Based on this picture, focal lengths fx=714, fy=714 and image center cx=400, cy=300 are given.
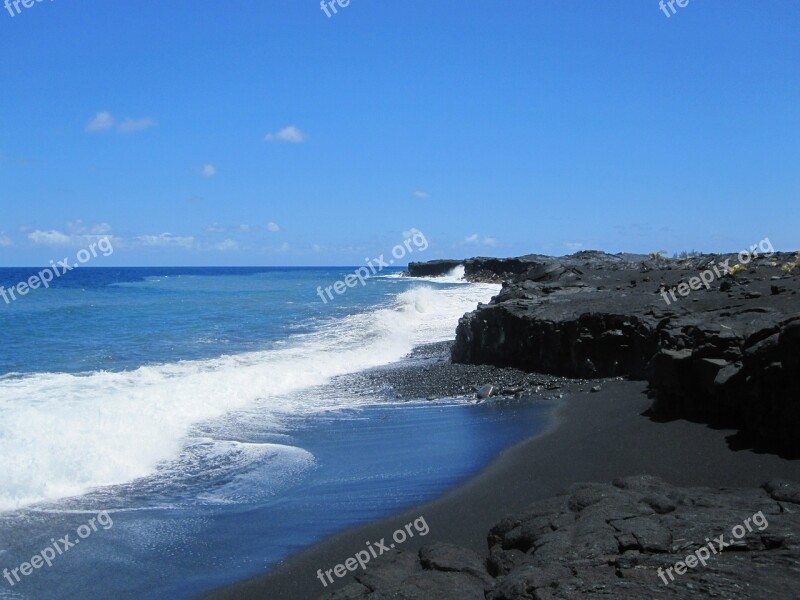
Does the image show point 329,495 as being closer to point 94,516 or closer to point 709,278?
point 94,516

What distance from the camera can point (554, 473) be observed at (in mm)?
8562

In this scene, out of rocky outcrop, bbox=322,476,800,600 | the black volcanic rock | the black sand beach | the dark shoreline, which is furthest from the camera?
the black volcanic rock

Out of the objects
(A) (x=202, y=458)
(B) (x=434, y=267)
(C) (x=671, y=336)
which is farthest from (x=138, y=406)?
(B) (x=434, y=267)

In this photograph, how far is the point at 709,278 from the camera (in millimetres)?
16891

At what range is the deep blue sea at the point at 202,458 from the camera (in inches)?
271

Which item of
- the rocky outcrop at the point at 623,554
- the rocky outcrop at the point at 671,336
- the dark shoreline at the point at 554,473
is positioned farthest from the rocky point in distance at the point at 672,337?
the rocky outcrop at the point at 623,554

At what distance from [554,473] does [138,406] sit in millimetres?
8328

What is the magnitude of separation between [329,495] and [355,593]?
316cm

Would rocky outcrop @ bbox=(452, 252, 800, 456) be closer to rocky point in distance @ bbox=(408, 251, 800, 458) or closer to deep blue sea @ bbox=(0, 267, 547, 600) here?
rocky point in distance @ bbox=(408, 251, 800, 458)

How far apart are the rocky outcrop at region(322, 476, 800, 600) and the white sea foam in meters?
5.15

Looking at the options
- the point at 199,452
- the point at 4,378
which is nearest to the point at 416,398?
the point at 199,452

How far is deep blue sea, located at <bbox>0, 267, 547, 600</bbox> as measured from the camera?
6891 mm

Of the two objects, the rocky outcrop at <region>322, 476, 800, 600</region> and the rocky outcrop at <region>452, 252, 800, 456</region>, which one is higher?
the rocky outcrop at <region>452, 252, 800, 456</region>

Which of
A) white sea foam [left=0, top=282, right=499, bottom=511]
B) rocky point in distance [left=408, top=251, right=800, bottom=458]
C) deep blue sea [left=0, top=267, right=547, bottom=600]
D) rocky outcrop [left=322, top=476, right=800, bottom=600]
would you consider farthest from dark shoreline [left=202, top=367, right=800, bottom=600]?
white sea foam [left=0, top=282, right=499, bottom=511]
